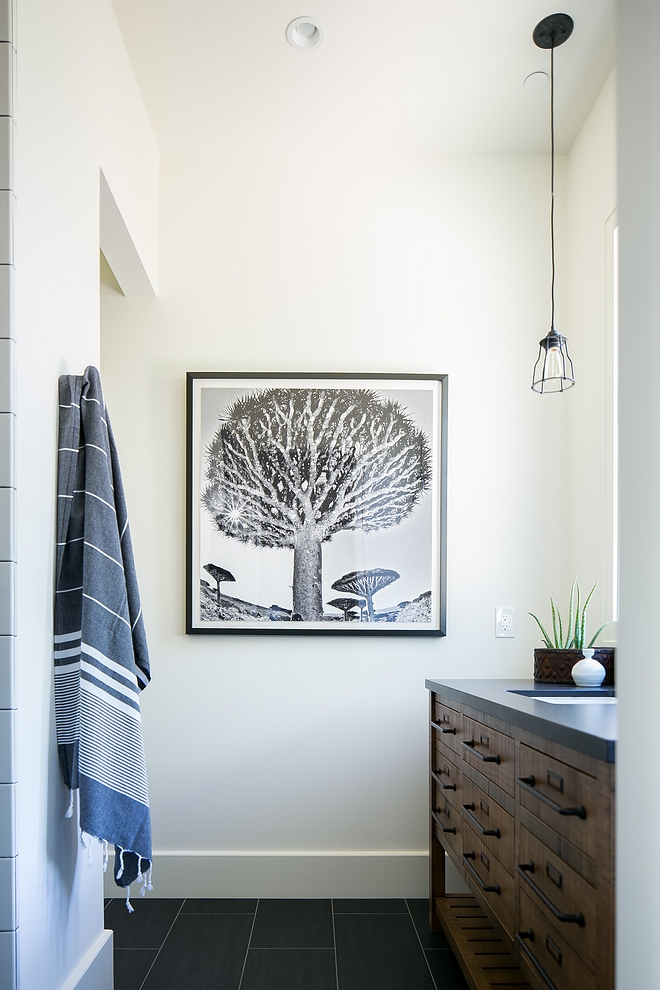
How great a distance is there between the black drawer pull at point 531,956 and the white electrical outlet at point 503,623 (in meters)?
1.43

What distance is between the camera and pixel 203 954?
7.73 feet

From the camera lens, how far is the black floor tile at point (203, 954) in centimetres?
218

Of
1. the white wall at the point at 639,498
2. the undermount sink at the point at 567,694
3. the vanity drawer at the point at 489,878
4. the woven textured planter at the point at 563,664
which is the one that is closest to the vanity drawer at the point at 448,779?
the vanity drawer at the point at 489,878

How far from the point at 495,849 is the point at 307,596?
1294mm

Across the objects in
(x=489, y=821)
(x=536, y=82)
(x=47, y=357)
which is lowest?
(x=489, y=821)

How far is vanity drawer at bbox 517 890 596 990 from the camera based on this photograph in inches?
49.1

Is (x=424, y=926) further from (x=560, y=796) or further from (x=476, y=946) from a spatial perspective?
Answer: (x=560, y=796)

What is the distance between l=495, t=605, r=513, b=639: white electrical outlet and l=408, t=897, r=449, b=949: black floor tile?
3.29 feet

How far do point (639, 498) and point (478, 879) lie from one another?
1.57 m

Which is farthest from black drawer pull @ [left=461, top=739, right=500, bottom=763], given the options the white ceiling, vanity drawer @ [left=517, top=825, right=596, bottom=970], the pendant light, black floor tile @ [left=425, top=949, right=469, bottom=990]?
the white ceiling

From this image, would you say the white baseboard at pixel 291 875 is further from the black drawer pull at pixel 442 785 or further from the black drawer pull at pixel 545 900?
the black drawer pull at pixel 545 900

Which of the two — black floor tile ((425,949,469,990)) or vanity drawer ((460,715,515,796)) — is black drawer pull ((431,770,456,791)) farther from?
black floor tile ((425,949,469,990))

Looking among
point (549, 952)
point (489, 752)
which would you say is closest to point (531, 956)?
point (549, 952)

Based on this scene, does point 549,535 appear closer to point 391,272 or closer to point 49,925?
point 391,272
